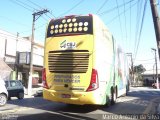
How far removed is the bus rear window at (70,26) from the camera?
12.3 metres

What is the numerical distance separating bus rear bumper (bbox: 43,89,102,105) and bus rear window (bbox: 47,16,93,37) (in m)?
2.48

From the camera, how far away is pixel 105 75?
43.0 ft

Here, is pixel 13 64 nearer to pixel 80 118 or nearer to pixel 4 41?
pixel 4 41

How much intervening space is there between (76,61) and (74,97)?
1.47 metres

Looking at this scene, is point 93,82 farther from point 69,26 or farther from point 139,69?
point 139,69

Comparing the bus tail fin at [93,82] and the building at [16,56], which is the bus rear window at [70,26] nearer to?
the bus tail fin at [93,82]

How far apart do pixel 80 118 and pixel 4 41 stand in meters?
29.7

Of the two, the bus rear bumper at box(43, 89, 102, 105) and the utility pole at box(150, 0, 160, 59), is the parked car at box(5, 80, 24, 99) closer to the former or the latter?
the bus rear bumper at box(43, 89, 102, 105)

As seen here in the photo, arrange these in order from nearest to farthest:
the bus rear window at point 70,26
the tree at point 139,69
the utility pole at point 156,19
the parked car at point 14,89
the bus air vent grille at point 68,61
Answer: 1. the utility pole at point 156,19
2. the bus air vent grille at point 68,61
3. the bus rear window at point 70,26
4. the parked car at point 14,89
5. the tree at point 139,69

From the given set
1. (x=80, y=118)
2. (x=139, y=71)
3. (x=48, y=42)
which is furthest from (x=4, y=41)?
(x=139, y=71)

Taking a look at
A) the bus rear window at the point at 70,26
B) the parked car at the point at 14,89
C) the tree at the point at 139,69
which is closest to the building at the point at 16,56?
the parked car at the point at 14,89

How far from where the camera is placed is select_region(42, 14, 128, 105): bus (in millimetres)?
11953

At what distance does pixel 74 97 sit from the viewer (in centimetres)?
1198

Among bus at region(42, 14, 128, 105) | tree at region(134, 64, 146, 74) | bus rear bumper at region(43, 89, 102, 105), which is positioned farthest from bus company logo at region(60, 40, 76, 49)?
tree at region(134, 64, 146, 74)
